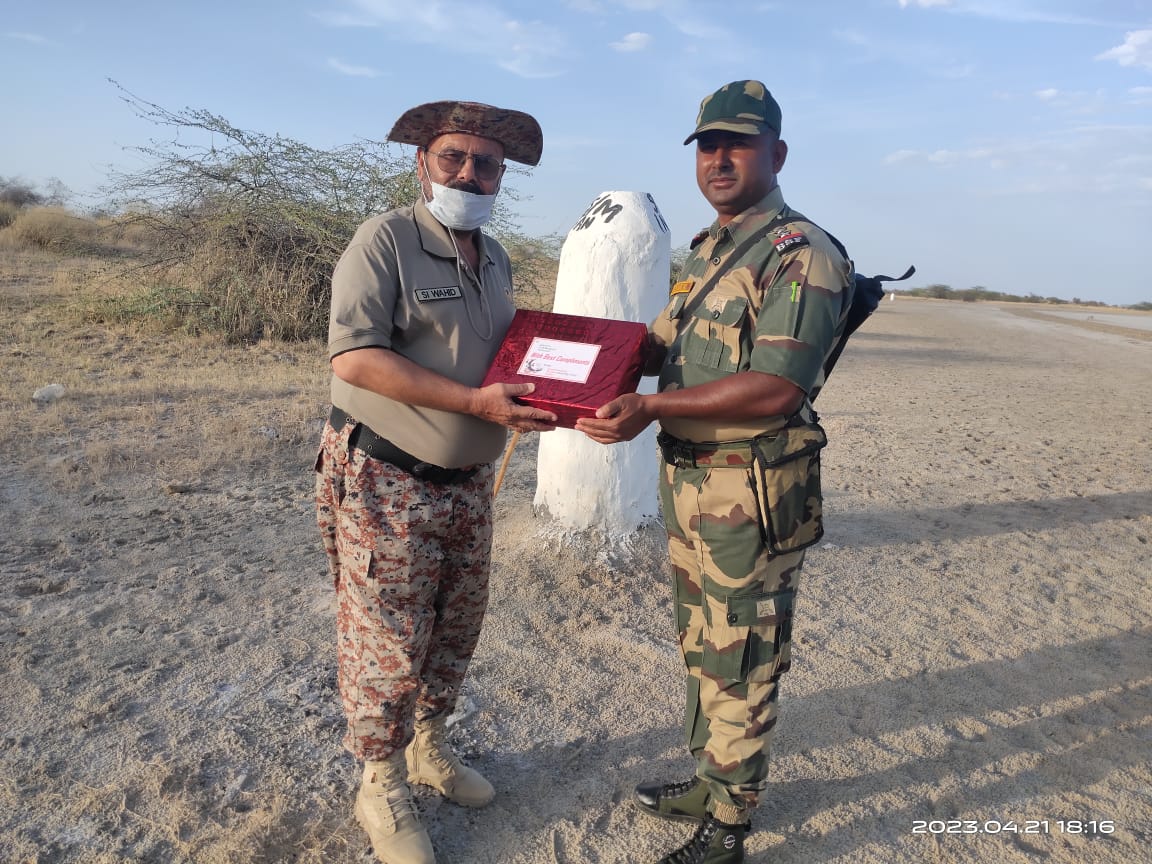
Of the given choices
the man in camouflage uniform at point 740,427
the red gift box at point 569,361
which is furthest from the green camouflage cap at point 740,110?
the red gift box at point 569,361

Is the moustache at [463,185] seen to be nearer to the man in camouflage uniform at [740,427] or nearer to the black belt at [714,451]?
the man in camouflage uniform at [740,427]

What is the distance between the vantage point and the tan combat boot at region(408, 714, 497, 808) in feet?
7.93

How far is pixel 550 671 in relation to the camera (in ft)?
10.6

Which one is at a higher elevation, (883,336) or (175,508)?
(883,336)

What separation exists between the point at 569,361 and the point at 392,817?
1.33m

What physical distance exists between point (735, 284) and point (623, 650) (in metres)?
1.91

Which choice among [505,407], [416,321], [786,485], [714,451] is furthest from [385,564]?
[786,485]

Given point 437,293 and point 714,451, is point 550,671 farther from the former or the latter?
point 437,293

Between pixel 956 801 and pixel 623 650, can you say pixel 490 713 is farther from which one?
pixel 956 801

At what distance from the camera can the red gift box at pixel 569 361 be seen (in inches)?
78.8

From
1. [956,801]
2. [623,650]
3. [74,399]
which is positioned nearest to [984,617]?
[956,801]

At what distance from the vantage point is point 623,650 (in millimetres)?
3438

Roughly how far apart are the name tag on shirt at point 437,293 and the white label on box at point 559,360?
0.79 feet

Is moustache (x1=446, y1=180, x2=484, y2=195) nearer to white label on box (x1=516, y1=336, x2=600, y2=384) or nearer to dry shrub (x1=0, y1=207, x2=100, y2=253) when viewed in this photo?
white label on box (x1=516, y1=336, x2=600, y2=384)
